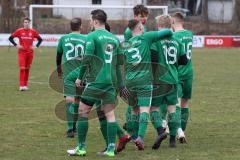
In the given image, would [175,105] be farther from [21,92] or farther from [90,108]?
[21,92]

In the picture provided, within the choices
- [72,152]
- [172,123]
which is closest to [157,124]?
[172,123]

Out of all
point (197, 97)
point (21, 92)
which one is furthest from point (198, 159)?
point (21, 92)

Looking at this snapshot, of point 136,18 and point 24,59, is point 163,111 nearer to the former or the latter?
point 136,18

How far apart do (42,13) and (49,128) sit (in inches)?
1291

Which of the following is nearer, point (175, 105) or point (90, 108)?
point (90, 108)

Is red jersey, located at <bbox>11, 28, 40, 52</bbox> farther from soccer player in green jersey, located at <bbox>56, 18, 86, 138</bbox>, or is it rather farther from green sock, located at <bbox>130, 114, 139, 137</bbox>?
green sock, located at <bbox>130, 114, 139, 137</bbox>

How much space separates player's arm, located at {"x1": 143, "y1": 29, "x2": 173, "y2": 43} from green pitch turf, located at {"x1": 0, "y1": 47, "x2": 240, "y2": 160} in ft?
5.61

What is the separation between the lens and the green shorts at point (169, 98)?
10.1 metres

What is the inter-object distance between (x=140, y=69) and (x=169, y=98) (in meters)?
0.73

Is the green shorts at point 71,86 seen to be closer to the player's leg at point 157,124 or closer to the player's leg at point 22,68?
the player's leg at point 157,124

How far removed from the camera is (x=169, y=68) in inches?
393

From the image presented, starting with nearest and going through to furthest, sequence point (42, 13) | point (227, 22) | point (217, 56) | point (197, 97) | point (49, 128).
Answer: point (49, 128), point (197, 97), point (217, 56), point (42, 13), point (227, 22)

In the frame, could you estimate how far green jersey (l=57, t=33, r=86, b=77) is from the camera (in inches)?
434

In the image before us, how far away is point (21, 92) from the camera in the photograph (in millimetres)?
18266
